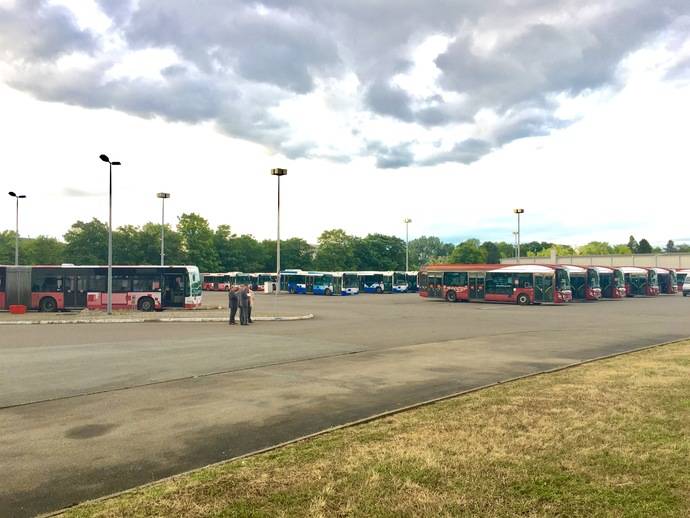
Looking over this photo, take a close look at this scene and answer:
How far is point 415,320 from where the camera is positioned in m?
24.2

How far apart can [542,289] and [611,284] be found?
13844 mm

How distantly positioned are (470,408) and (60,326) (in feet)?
67.1

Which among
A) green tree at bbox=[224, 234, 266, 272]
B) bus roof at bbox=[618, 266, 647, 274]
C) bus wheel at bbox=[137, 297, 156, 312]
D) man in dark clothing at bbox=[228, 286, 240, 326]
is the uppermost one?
green tree at bbox=[224, 234, 266, 272]

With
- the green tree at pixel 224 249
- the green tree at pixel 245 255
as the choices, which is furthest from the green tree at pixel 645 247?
the green tree at pixel 224 249

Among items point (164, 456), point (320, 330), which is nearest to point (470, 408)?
point (164, 456)

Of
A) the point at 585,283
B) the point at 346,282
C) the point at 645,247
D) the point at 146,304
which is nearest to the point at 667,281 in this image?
the point at 585,283

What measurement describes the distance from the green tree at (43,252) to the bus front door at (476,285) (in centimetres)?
6527

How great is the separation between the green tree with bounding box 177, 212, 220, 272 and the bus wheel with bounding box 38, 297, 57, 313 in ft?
177

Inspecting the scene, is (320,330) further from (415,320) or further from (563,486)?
(563,486)

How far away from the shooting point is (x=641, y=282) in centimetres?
5184

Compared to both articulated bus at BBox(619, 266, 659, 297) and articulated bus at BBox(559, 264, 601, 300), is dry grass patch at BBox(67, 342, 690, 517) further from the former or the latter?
articulated bus at BBox(619, 266, 659, 297)

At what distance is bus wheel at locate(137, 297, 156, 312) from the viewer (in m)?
32.3

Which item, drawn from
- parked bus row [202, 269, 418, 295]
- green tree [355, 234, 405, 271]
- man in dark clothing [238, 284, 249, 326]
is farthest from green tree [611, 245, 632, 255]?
man in dark clothing [238, 284, 249, 326]

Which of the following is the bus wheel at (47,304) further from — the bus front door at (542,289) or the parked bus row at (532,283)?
the bus front door at (542,289)
